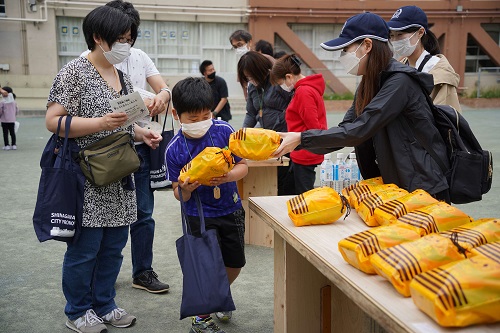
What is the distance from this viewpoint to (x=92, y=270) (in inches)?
124

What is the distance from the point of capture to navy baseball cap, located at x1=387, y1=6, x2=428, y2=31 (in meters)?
3.50

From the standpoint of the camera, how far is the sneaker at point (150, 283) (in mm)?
3844

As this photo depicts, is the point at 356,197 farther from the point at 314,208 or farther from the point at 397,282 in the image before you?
the point at 397,282

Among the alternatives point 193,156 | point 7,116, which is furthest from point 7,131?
point 193,156

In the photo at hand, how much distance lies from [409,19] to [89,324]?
2.76m

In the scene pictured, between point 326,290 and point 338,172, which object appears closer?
point 326,290

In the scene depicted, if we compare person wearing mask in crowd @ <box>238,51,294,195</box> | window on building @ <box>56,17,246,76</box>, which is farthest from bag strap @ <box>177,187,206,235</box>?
window on building @ <box>56,17,246,76</box>

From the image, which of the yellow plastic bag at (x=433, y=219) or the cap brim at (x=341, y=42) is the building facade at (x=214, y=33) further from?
the yellow plastic bag at (x=433, y=219)

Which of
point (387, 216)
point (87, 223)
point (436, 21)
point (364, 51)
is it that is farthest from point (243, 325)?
point (436, 21)

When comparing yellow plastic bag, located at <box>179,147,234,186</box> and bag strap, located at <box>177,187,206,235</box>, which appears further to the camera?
bag strap, located at <box>177,187,206,235</box>

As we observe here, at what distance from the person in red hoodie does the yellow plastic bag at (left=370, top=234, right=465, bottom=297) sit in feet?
9.49

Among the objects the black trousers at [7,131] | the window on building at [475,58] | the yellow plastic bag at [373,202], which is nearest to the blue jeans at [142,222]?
the yellow plastic bag at [373,202]

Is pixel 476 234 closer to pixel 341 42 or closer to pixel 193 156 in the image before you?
pixel 341 42

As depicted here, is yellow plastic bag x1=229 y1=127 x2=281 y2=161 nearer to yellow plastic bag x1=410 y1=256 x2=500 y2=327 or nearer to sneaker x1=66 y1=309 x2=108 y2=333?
yellow plastic bag x1=410 y1=256 x2=500 y2=327
